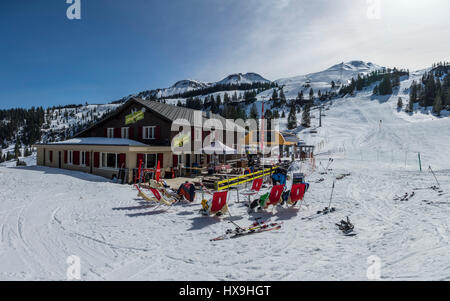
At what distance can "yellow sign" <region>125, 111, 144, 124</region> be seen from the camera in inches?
854

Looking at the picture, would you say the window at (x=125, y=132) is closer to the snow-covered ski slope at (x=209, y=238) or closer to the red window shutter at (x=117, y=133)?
the red window shutter at (x=117, y=133)

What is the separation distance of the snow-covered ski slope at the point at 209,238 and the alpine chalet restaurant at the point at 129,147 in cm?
477

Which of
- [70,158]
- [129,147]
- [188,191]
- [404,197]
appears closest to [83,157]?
[70,158]

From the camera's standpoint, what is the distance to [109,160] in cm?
1838

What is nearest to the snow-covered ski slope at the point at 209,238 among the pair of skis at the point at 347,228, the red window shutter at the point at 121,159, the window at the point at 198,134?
the pair of skis at the point at 347,228

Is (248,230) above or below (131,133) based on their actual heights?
below

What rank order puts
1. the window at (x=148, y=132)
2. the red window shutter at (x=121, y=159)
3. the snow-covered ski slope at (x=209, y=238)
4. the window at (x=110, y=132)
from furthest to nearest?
the window at (x=110, y=132)
the window at (x=148, y=132)
the red window shutter at (x=121, y=159)
the snow-covered ski slope at (x=209, y=238)

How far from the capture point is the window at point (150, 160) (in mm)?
18312

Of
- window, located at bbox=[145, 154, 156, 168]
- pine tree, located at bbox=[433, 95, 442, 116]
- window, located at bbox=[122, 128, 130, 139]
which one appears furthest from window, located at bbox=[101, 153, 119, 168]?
pine tree, located at bbox=[433, 95, 442, 116]

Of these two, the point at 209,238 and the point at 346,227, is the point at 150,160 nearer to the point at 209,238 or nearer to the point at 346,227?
the point at 209,238

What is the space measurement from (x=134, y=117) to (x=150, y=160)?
5.81 m

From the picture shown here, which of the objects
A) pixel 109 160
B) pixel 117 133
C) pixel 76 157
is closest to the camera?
pixel 109 160
